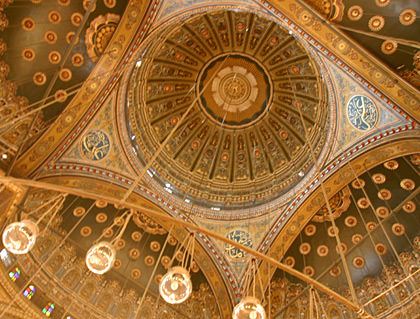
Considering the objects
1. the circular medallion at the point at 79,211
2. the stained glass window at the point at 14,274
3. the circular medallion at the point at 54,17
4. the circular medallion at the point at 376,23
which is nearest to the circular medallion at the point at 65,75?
the circular medallion at the point at 54,17

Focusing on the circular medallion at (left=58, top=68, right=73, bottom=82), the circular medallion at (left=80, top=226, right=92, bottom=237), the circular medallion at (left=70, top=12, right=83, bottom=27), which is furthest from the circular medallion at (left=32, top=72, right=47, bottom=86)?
the circular medallion at (left=80, top=226, right=92, bottom=237)

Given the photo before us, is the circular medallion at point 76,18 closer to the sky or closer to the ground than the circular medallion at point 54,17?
closer to the sky

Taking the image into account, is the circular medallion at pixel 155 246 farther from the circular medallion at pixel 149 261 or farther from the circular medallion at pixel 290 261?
the circular medallion at pixel 290 261

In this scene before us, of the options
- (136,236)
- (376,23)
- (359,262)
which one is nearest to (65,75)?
(136,236)

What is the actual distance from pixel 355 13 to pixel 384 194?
3772 millimetres

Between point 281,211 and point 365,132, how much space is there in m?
2.70

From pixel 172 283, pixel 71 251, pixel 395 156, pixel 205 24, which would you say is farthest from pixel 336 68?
pixel 71 251

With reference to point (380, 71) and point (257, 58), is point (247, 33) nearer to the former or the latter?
point (257, 58)

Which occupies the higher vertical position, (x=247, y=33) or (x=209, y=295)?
(x=247, y=33)

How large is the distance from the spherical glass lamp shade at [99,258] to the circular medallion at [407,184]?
6.18 m

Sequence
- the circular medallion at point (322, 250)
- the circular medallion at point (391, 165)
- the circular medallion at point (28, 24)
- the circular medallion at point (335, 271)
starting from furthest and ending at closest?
the circular medallion at point (322, 250) → the circular medallion at point (335, 271) → the circular medallion at point (391, 165) → the circular medallion at point (28, 24)

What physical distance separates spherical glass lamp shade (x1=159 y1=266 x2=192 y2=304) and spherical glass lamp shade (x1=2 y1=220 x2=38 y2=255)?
151 cm

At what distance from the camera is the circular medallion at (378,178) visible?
7.79 m

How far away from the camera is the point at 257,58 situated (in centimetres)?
1038
